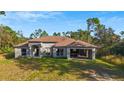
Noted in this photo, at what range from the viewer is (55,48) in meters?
15.3

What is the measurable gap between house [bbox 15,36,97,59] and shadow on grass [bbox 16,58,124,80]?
0.68 feet

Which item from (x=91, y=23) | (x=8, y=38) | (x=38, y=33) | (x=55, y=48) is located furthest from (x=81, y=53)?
(x=8, y=38)

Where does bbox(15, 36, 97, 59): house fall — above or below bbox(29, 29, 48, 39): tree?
below

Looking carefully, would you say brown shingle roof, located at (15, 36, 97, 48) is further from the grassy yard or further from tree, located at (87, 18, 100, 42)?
the grassy yard

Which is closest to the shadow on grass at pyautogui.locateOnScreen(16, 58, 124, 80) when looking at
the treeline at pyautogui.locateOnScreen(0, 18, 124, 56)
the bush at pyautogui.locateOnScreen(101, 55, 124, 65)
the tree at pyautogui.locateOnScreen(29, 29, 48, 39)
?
the bush at pyautogui.locateOnScreen(101, 55, 124, 65)

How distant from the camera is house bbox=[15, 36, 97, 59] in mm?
14789

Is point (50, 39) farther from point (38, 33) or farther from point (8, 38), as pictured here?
point (8, 38)

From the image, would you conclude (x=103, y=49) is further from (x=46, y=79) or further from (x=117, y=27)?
(x=46, y=79)

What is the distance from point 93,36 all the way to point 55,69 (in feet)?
5.67

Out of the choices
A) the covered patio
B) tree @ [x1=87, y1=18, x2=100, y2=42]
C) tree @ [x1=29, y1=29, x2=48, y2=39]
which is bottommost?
the covered patio

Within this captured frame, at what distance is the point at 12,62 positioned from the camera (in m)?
15.1
